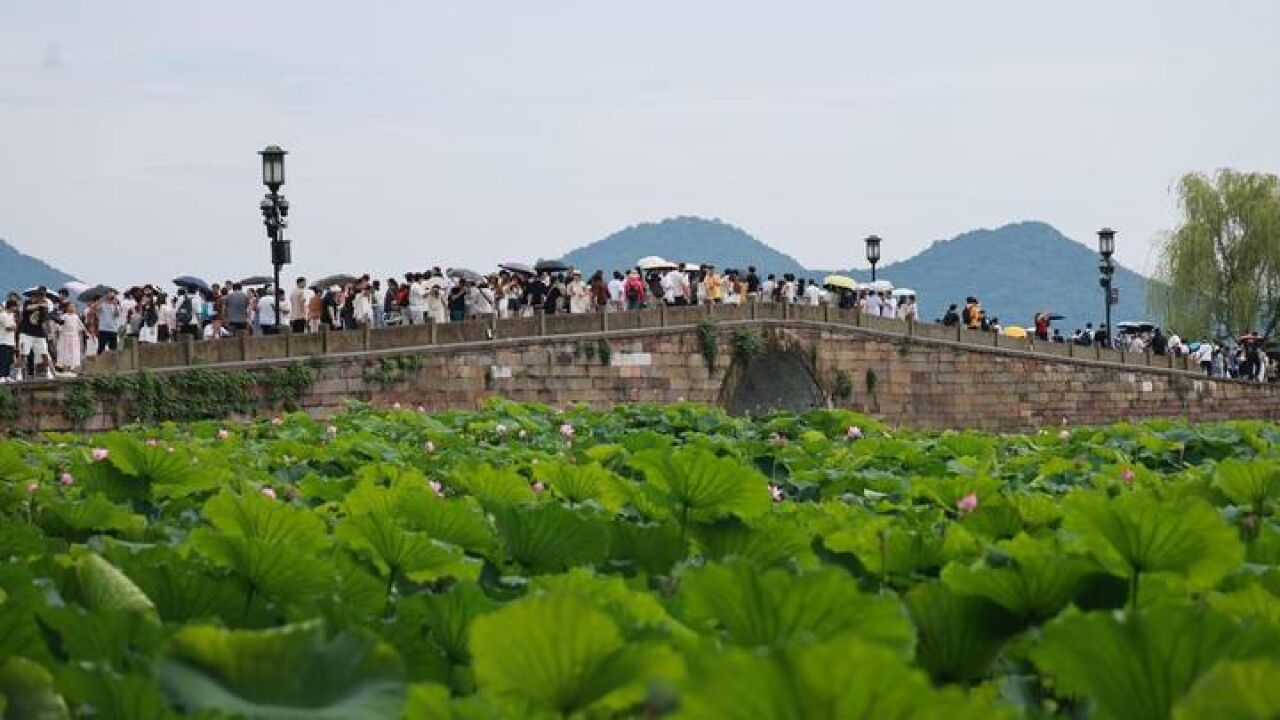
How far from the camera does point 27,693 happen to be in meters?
→ 1.94

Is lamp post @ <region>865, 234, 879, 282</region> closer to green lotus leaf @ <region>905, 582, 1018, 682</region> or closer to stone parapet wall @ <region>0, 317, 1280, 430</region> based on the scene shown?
stone parapet wall @ <region>0, 317, 1280, 430</region>

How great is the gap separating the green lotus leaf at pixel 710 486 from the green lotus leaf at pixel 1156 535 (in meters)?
0.67

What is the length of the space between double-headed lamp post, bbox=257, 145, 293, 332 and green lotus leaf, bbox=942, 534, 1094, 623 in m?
23.3

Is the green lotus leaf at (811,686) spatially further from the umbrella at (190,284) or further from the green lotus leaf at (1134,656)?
the umbrella at (190,284)

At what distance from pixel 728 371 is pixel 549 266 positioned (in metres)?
3.94

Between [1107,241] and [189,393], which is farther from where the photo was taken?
[1107,241]

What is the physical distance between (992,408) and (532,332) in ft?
41.8

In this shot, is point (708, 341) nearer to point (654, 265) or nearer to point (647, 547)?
point (654, 265)

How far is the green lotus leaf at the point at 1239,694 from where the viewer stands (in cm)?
142

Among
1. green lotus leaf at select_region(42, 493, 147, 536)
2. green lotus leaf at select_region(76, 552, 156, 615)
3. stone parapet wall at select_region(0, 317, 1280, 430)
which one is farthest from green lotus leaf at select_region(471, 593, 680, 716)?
stone parapet wall at select_region(0, 317, 1280, 430)

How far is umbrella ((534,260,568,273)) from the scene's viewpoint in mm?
36250

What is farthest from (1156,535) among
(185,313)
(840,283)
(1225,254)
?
(1225,254)

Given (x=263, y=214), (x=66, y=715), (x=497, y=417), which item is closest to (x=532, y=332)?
(x=263, y=214)

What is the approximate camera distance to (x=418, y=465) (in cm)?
686
